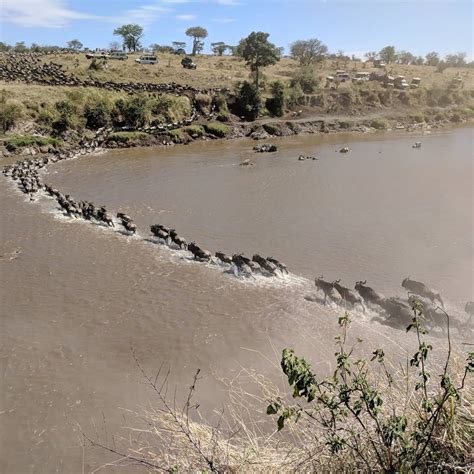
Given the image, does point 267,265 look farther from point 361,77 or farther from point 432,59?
point 432,59

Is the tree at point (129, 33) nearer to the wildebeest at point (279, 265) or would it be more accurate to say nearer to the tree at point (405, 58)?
the tree at point (405, 58)

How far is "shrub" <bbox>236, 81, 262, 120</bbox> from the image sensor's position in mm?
55062

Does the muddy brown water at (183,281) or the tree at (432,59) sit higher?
the tree at (432,59)

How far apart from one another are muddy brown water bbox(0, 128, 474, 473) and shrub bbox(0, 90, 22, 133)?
46.4 feet

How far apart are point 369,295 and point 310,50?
9315 cm

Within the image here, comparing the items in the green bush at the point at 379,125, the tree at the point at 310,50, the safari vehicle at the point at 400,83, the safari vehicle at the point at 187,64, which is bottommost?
the green bush at the point at 379,125

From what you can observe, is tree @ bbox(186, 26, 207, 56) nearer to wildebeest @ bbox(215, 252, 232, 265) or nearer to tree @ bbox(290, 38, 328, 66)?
tree @ bbox(290, 38, 328, 66)

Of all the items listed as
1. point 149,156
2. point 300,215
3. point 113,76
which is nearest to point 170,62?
point 113,76

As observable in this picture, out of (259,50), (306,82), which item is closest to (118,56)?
(259,50)

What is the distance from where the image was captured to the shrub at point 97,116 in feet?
148

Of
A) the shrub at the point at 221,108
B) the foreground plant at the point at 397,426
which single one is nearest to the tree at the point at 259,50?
the shrub at the point at 221,108

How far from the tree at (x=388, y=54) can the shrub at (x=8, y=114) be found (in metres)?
91.0

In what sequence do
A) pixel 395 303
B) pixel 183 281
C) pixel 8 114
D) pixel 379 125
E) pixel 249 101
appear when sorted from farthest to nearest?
pixel 379 125 < pixel 249 101 < pixel 8 114 < pixel 183 281 < pixel 395 303

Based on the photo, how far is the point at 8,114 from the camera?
40500 millimetres
